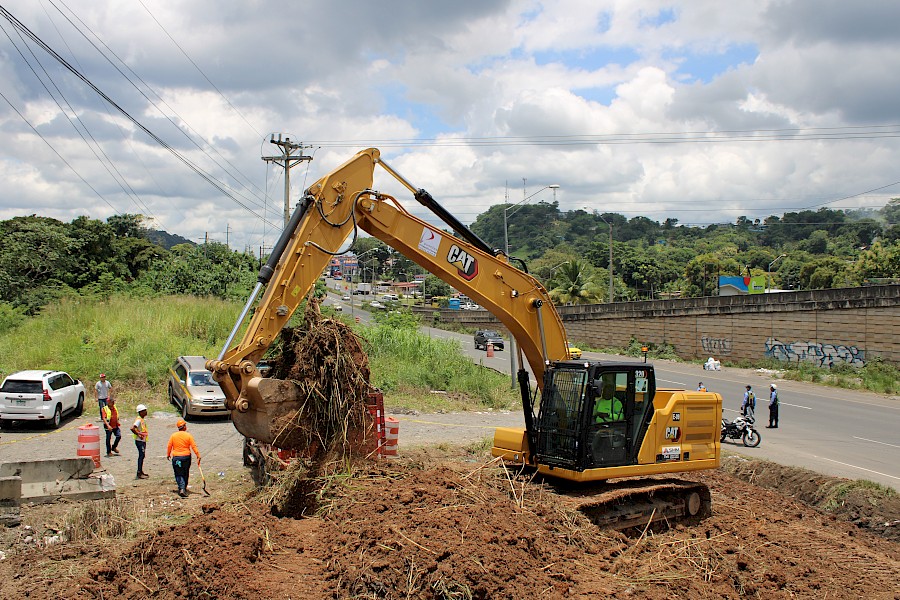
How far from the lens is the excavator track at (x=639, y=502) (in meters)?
9.75

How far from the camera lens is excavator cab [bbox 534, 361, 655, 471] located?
997cm

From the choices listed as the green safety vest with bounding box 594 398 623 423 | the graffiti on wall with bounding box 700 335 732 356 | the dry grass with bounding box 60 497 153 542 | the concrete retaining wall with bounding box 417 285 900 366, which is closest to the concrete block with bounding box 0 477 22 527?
the dry grass with bounding box 60 497 153 542

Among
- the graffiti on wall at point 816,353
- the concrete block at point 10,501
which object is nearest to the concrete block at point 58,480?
the concrete block at point 10,501

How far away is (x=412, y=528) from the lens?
8039 mm

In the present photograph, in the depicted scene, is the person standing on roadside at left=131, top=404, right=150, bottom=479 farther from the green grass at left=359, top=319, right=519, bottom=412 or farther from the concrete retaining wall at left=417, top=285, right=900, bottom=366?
the concrete retaining wall at left=417, top=285, right=900, bottom=366

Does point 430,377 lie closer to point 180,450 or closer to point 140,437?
point 140,437

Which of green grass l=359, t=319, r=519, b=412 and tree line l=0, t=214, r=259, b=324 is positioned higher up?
tree line l=0, t=214, r=259, b=324

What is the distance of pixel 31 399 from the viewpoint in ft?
63.5

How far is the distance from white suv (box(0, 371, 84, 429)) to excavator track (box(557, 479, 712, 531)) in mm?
15745

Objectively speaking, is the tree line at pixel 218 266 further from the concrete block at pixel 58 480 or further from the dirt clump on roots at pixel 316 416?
the concrete block at pixel 58 480

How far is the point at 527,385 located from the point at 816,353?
31.7m

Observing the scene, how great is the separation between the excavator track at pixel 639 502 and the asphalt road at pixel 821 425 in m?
6.32

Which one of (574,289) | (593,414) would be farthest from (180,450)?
(574,289)

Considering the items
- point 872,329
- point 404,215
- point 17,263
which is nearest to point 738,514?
point 404,215
